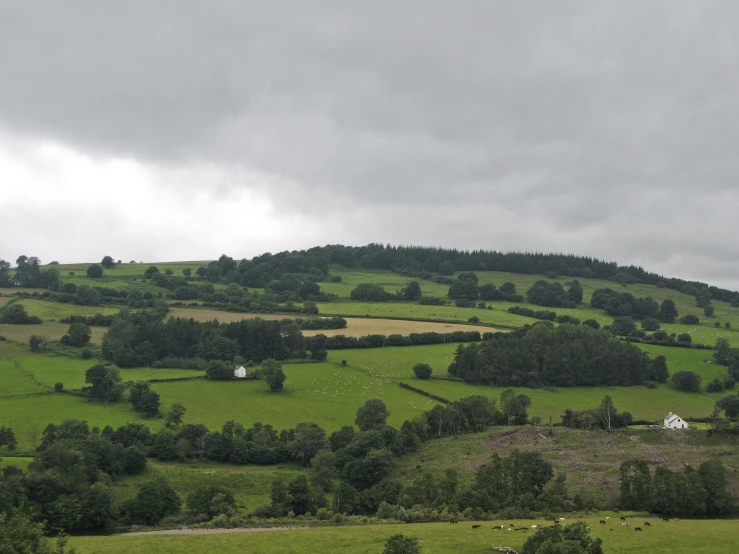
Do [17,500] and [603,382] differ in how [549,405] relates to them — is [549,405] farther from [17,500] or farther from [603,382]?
[17,500]

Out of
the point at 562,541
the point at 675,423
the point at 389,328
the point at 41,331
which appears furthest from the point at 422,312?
the point at 562,541

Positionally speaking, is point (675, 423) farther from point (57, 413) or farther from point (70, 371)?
point (70, 371)

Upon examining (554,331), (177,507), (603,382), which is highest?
(554,331)

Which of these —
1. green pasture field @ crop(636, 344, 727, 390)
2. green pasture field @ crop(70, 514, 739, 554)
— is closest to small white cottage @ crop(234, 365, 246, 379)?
green pasture field @ crop(70, 514, 739, 554)

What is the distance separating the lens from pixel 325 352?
130m

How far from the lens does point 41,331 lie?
136125mm

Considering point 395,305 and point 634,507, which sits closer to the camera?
point 634,507

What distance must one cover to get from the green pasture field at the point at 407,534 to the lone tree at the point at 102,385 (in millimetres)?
47909

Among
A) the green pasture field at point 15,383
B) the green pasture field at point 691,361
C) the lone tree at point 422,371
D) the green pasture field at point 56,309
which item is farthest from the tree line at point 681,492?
the green pasture field at point 56,309

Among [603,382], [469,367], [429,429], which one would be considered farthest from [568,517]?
[603,382]

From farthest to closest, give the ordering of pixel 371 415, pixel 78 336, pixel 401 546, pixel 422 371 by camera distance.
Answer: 1. pixel 78 336
2. pixel 422 371
3. pixel 371 415
4. pixel 401 546

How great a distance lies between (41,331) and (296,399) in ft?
211

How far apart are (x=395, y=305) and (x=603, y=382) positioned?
7063cm

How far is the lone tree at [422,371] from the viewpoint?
396ft
